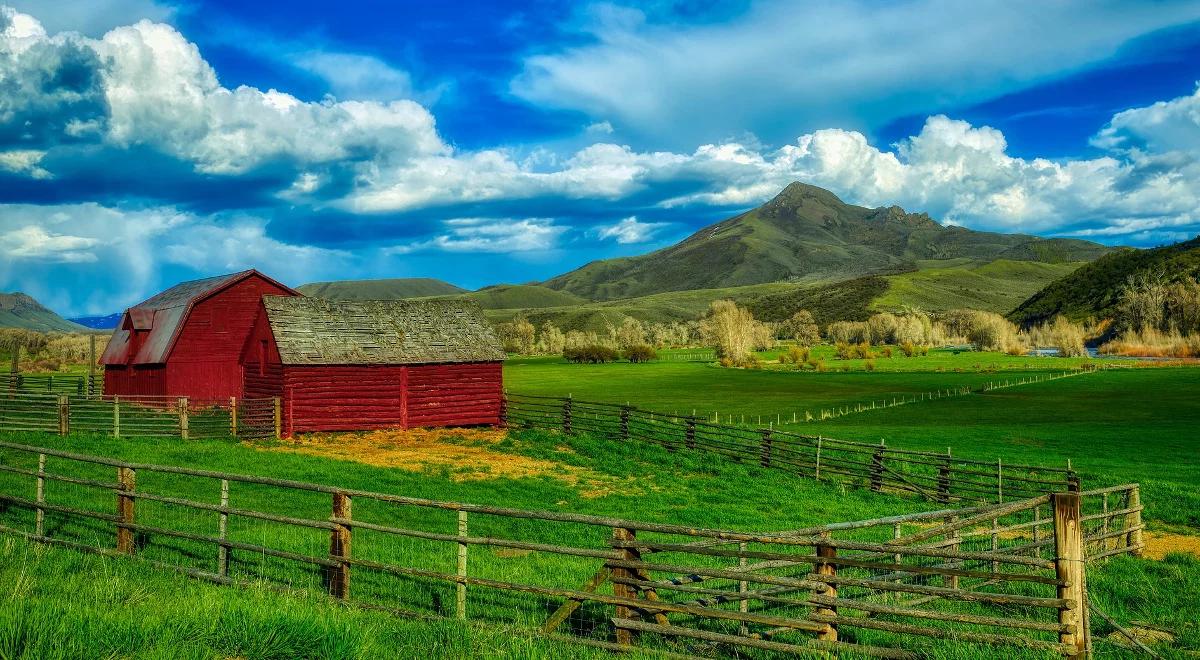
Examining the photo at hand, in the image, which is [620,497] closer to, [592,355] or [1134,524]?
[1134,524]

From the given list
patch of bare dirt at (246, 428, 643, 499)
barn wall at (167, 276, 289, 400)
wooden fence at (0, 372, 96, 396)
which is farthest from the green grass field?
wooden fence at (0, 372, 96, 396)

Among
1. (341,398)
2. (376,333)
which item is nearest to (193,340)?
(376,333)

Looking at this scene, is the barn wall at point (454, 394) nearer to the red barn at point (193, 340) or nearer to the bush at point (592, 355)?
the red barn at point (193, 340)

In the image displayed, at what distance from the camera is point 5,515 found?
Answer: 13406mm

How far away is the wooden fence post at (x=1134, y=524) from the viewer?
17.1 meters

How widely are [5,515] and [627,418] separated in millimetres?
23932

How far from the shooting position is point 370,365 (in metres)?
34.2

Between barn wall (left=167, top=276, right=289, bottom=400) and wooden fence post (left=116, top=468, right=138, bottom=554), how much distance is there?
29.2m

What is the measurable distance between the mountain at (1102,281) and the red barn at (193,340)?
133 m

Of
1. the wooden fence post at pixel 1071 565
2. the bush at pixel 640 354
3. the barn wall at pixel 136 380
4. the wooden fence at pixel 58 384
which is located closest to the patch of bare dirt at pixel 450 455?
the barn wall at pixel 136 380

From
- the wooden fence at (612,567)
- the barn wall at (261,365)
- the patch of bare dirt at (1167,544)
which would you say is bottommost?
the patch of bare dirt at (1167,544)

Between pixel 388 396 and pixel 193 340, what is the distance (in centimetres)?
1220

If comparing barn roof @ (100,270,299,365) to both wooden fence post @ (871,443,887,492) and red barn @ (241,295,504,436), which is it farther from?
wooden fence post @ (871,443,887,492)

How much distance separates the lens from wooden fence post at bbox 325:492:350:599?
361 inches
